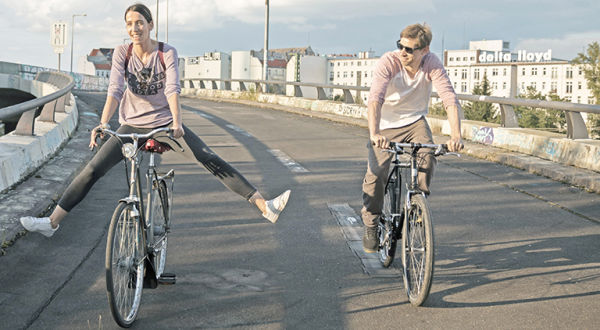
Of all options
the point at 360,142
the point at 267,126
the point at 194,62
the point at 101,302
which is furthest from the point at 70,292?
the point at 194,62

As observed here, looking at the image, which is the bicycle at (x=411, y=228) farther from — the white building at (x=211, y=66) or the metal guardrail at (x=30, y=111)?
the white building at (x=211, y=66)

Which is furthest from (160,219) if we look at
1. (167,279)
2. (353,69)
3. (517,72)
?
(353,69)

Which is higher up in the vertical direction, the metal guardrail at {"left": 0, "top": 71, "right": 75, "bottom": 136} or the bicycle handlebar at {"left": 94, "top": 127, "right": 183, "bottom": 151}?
the metal guardrail at {"left": 0, "top": 71, "right": 75, "bottom": 136}

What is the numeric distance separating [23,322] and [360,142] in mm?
9944

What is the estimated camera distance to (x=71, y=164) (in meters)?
8.50

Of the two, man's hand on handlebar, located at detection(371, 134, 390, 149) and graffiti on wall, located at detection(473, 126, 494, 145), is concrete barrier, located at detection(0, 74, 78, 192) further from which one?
graffiti on wall, located at detection(473, 126, 494, 145)

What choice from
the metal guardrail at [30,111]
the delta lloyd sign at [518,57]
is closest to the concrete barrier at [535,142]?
the metal guardrail at [30,111]

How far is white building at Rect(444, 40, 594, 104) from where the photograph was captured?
148 m

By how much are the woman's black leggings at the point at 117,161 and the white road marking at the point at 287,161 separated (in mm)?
4816

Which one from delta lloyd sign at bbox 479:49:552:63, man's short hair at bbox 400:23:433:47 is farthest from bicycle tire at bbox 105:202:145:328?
delta lloyd sign at bbox 479:49:552:63

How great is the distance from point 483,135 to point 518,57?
166490 millimetres

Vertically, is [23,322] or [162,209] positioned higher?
[162,209]

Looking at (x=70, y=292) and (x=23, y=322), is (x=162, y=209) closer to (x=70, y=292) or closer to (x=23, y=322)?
(x=70, y=292)

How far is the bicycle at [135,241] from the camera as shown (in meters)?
3.40
